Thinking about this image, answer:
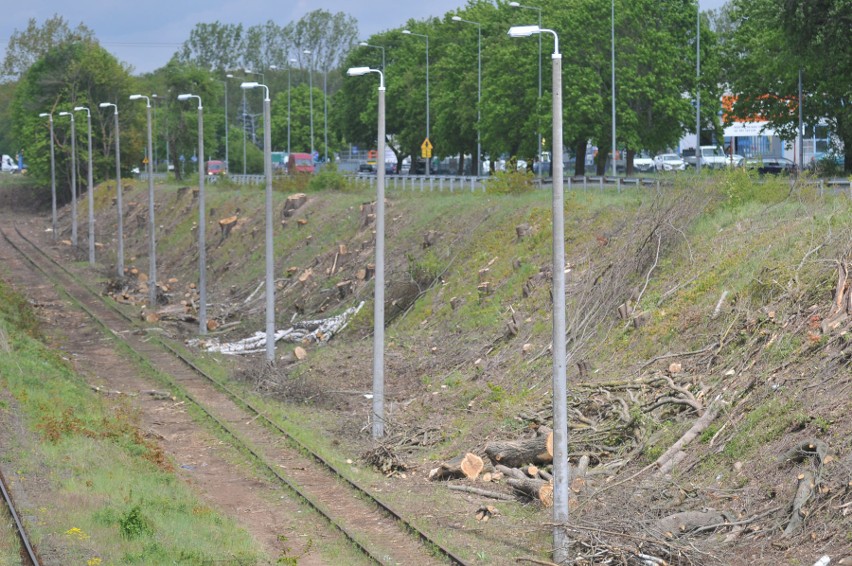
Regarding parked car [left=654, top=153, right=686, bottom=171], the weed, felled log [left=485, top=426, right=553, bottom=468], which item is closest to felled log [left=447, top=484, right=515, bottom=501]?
felled log [left=485, top=426, right=553, bottom=468]

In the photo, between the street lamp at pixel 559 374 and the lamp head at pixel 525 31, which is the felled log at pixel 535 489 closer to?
the street lamp at pixel 559 374

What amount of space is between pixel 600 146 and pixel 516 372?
36614 mm

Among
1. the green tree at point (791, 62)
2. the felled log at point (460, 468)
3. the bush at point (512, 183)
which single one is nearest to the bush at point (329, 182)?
the bush at point (512, 183)

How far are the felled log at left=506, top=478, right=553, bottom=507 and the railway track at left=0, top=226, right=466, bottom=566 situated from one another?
1.89 m

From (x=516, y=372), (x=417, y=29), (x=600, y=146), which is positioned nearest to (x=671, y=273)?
(x=516, y=372)

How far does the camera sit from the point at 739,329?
2041 centimetres

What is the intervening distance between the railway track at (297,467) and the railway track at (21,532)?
4357 mm

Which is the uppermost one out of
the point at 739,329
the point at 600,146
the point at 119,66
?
the point at 119,66

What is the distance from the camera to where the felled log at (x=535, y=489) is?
17.6m

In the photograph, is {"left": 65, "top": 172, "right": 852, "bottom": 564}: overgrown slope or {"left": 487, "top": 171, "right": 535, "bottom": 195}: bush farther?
{"left": 487, "top": 171, "right": 535, "bottom": 195}: bush

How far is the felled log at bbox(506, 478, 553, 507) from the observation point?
17641 mm

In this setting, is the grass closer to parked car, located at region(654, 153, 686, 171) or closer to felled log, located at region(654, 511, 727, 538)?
felled log, located at region(654, 511, 727, 538)

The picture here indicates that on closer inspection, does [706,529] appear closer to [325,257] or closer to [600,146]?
[325,257]

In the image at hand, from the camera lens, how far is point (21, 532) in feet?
49.5
